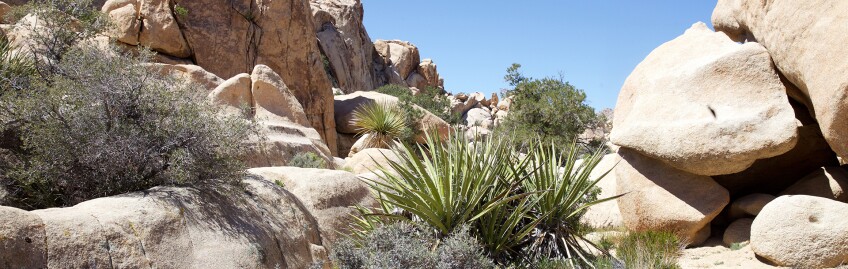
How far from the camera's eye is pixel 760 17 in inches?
473

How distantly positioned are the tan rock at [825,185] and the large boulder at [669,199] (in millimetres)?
1557

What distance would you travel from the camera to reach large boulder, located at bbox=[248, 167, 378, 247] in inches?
372

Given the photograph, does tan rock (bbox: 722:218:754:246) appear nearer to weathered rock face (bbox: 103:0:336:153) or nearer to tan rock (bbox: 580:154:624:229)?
tan rock (bbox: 580:154:624:229)

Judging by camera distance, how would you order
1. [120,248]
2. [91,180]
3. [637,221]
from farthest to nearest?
1. [637,221]
2. [91,180]
3. [120,248]

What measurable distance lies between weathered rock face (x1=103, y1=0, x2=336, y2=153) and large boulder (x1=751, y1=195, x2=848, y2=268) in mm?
17074

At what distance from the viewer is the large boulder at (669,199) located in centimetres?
1233

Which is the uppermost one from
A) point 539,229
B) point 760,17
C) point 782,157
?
point 760,17

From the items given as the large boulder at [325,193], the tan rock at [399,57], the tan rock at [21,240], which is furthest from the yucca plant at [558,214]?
the tan rock at [399,57]

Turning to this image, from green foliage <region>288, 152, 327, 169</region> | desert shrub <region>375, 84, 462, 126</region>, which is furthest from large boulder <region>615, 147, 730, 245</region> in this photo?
desert shrub <region>375, 84, 462, 126</region>

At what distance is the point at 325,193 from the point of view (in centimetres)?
977

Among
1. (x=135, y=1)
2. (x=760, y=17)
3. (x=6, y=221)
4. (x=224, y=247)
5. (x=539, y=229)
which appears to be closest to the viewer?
(x=6, y=221)

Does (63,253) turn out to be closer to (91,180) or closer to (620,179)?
(91,180)

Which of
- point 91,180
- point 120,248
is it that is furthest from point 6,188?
point 120,248

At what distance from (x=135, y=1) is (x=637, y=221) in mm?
17654
